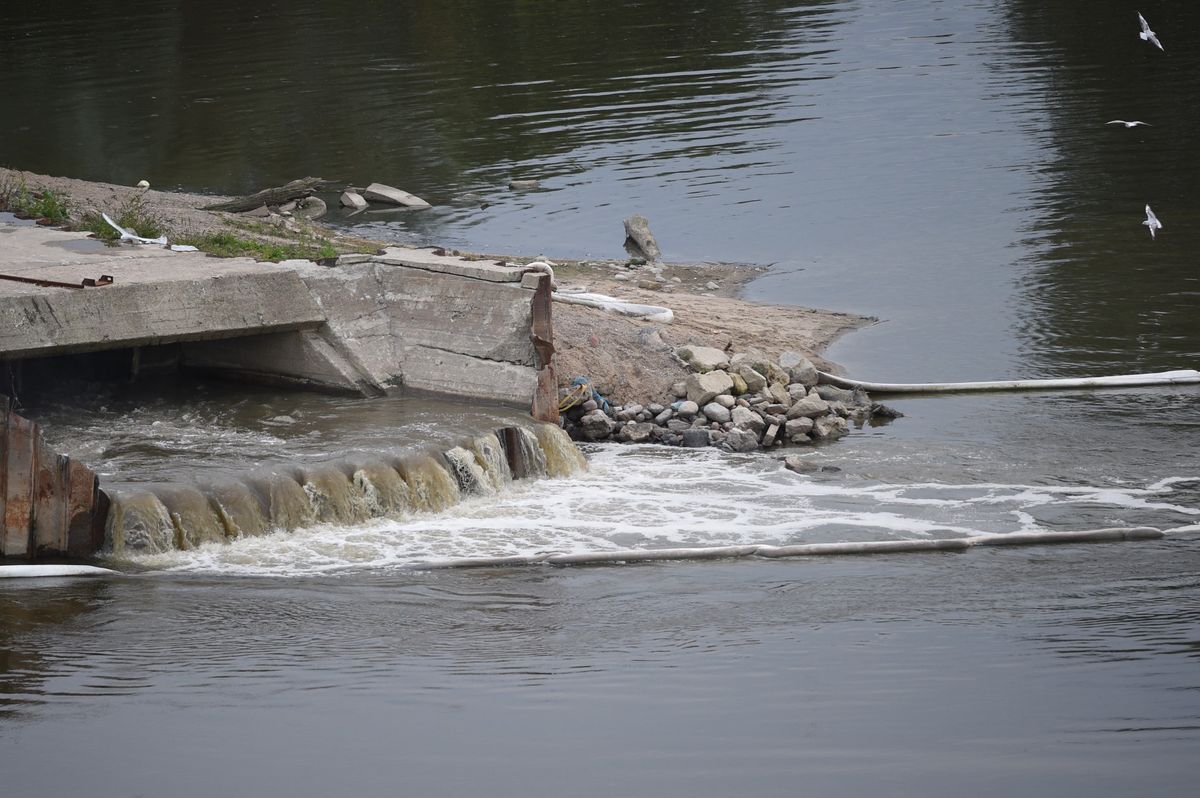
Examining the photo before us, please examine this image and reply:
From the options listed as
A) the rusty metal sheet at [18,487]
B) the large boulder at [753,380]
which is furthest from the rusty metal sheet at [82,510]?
the large boulder at [753,380]

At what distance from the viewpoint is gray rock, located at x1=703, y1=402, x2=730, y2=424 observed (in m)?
14.4

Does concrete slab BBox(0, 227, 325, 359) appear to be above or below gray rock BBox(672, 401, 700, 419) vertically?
above

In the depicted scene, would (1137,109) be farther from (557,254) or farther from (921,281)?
(557,254)

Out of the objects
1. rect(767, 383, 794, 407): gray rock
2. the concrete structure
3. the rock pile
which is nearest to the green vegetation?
the concrete structure

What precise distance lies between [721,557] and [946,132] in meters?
20.1

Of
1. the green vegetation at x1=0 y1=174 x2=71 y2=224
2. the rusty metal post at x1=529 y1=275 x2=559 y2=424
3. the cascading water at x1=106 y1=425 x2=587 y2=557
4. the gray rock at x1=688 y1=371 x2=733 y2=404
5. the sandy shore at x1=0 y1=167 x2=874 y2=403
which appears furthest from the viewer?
the green vegetation at x1=0 y1=174 x2=71 y2=224

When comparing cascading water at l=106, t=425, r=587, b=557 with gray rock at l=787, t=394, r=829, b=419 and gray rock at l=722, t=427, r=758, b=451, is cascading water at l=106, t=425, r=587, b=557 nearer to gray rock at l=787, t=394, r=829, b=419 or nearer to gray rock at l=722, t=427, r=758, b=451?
gray rock at l=722, t=427, r=758, b=451

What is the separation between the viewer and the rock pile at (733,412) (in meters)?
14.3

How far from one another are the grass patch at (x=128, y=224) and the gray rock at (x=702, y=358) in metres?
6.00

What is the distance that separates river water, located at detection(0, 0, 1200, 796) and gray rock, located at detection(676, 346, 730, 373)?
1.69m

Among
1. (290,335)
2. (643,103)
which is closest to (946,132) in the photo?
(643,103)

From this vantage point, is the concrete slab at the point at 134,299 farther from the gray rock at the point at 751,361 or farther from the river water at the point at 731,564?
the gray rock at the point at 751,361

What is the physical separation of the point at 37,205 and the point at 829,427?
9.44 metres

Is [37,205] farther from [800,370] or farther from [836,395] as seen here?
[836,395]
